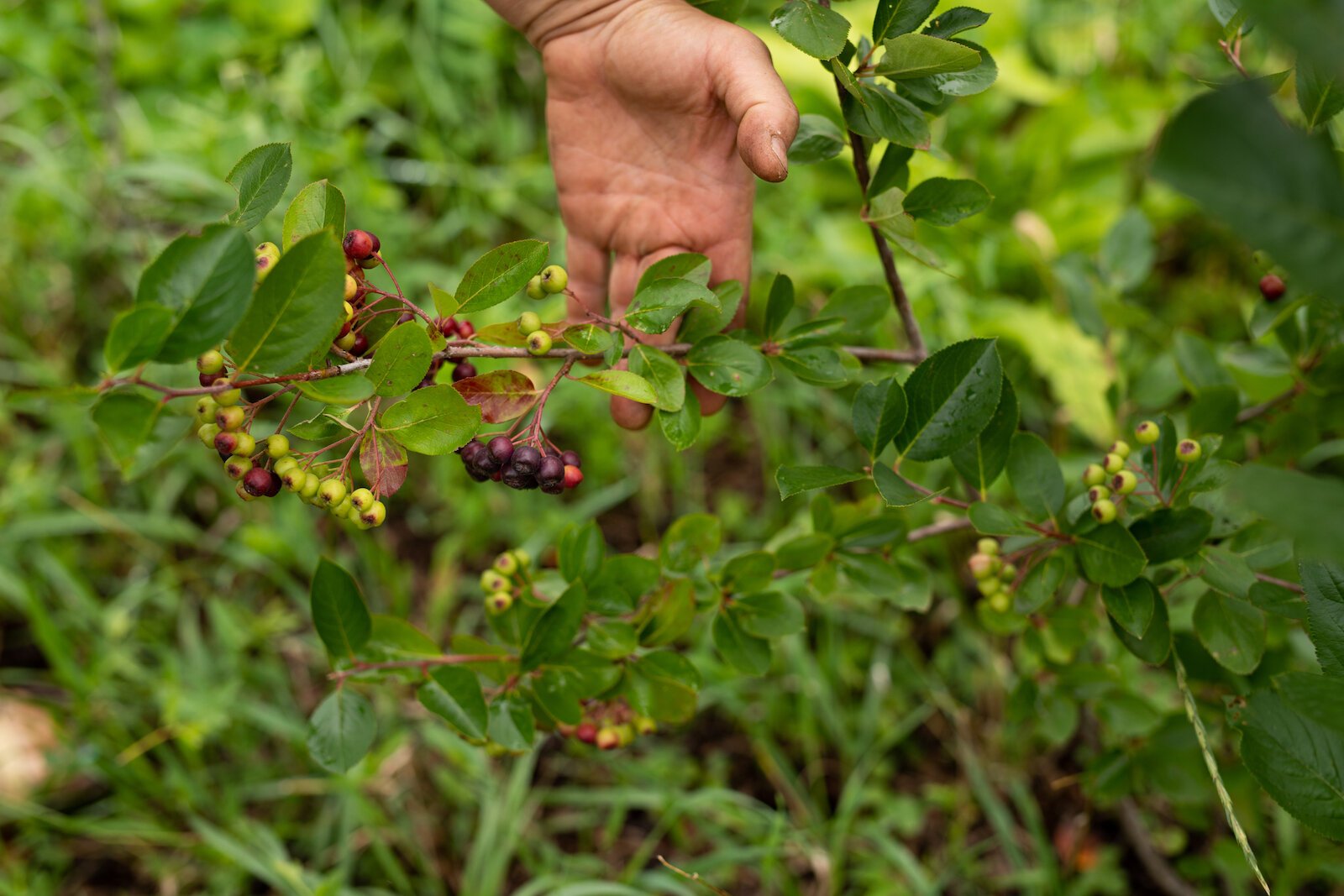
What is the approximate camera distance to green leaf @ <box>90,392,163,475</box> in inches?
27.2

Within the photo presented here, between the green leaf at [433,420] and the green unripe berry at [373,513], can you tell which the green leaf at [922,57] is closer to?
the green leaf at [433,420]

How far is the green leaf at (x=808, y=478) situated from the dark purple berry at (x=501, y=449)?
27 centimetres

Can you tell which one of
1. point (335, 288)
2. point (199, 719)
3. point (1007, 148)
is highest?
point (335, 288)

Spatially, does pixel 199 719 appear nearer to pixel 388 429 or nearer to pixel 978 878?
pixel 388 429

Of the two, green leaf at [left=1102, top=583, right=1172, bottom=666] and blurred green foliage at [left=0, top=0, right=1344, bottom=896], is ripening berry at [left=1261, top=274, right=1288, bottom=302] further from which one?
green leaf at [left=1102, top=583, right=1172, bottom=666]

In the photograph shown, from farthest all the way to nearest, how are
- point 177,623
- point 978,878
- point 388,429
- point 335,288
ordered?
point 177,623, point 978,878, point 388,429, point 335,288

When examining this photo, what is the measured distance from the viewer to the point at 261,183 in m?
0.85

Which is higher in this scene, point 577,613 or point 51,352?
point 577,613

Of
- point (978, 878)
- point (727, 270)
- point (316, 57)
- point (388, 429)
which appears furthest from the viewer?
point (316, 57)

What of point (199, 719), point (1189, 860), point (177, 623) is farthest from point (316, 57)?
point (1189, 860)

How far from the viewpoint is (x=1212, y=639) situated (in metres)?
0.99

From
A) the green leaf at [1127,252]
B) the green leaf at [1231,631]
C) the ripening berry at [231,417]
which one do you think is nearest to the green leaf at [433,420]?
the ripening berry at [231,417]

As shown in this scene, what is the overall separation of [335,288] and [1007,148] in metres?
2.79

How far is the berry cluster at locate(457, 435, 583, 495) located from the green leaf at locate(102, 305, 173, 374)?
307 mm
